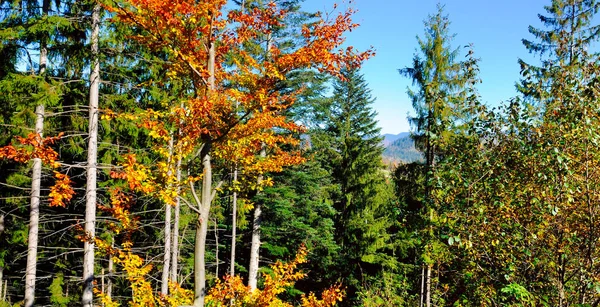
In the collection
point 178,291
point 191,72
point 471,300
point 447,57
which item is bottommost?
point 178,291

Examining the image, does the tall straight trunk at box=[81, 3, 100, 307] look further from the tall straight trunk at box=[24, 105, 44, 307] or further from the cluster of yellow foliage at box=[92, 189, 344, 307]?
the tall straight trunk at box=[24, 105, 44, 307]

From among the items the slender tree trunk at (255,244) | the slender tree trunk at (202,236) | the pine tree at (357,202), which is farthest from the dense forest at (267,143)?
the pine tree at (357,202)

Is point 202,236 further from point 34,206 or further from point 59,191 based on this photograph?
point 34,206

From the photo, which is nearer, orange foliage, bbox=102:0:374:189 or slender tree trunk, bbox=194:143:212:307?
orange foliage, bbox=102:0:374:189

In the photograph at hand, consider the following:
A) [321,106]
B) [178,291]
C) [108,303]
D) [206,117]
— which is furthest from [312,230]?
[206,117]

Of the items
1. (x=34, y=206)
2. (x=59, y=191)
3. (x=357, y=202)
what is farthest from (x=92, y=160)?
(x=357, y=202)

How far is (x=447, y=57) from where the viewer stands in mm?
13000

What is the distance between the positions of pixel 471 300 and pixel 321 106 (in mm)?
9859

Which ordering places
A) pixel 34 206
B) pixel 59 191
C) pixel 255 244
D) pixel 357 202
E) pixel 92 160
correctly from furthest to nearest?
pixel 357 202
pixel 255 244
pixel 34 206
pixel 92 160
pixel 59 191

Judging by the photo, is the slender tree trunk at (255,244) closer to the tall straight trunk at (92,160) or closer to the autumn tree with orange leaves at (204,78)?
the tall straight trunk at (92,160)

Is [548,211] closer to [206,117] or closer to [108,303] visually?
[206,117]

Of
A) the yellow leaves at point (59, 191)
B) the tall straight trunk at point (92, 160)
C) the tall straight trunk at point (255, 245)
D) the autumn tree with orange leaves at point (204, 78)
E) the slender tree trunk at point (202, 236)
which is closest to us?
the yellow leaves at point (59, 191)

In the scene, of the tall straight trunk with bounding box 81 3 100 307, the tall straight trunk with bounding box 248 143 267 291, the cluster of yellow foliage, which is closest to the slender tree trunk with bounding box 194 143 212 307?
the cluster of yellow foliage

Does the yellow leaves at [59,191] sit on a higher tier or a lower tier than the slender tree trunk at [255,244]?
higher
